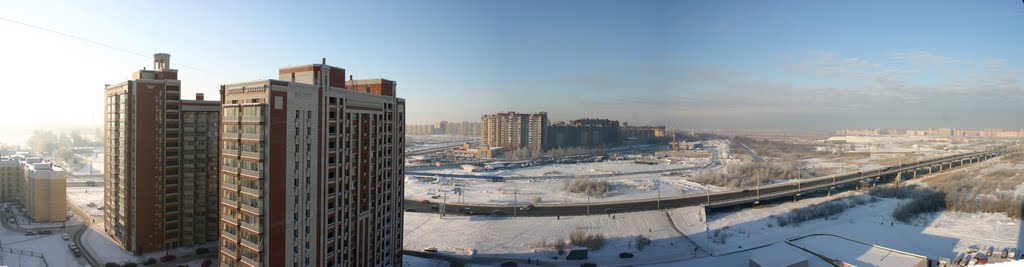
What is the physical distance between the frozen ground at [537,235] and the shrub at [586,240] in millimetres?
110

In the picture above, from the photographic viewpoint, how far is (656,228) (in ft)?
29.1

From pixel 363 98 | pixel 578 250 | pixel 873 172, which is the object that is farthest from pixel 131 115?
pixel 873 172

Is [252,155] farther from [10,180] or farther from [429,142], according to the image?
[429,142]

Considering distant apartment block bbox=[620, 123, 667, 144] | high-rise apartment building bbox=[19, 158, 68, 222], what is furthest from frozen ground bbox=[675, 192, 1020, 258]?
distant apartment block bbox=[620, 123, 667, 144]

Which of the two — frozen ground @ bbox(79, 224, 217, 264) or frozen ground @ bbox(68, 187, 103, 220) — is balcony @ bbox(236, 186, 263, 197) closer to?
frozen ground @ bbox(79, 224, 217, 264)

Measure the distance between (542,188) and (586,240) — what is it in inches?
235

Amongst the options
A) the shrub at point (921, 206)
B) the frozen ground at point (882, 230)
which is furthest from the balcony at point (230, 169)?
the shrub at point (921, 206)

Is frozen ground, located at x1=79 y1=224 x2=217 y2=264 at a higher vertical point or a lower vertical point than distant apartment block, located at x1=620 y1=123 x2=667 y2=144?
lower

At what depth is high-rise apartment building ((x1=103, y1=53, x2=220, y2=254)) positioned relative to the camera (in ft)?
22.4

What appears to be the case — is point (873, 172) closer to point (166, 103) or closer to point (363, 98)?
point (363, 98)

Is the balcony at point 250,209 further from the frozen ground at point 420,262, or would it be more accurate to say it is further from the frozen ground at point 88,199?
the frozen ground at point 88,199

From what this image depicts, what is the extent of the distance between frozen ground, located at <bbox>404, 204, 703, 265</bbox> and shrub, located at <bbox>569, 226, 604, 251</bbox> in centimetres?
11

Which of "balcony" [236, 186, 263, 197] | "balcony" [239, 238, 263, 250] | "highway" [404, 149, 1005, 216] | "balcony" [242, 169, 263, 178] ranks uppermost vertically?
"balcony" [242, 169, 263, 178]

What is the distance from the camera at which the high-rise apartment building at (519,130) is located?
959 inches
